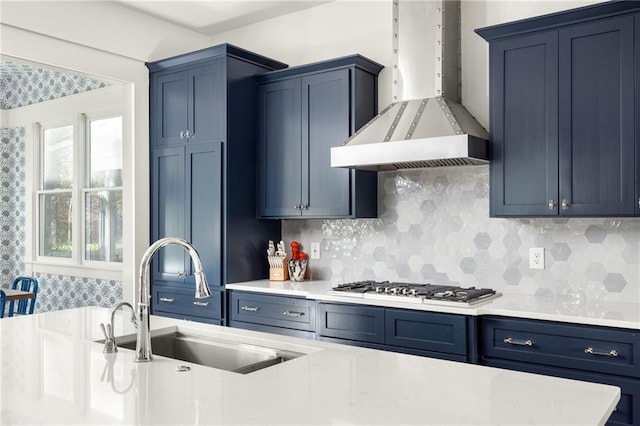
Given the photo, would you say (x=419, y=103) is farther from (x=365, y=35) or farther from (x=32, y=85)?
(x=32, y=85)

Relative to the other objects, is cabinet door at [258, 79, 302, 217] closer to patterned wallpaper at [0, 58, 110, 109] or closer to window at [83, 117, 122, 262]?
window at [83, 117, 122, 262]

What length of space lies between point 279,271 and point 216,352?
193cm

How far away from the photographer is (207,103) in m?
4.05

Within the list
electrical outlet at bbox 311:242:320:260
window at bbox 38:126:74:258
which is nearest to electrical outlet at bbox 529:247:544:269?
electrical outlet at bbox 311:242:320:260

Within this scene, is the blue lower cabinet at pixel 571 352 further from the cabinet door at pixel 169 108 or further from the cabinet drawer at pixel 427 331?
the cabinet door at pixel 169 108

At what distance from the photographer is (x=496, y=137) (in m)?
3.16

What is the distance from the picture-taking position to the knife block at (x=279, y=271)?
4133 mm

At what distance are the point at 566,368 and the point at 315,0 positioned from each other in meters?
2.96

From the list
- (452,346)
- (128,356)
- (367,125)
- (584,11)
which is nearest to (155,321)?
(128,356)

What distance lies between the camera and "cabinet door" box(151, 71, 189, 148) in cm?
423

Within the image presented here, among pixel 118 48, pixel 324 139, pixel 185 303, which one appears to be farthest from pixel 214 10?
pixel 185 303

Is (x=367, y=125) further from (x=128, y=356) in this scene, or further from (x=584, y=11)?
(x=128, y=356)

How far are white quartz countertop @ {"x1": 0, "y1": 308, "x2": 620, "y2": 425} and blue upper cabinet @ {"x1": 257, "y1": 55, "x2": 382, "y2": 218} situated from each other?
1.97 metres

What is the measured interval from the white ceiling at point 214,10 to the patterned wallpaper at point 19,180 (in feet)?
5.93
